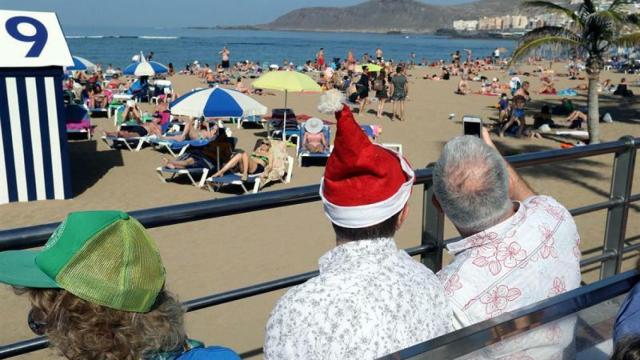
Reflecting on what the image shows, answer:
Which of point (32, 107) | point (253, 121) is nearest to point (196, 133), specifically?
point (253, 121)

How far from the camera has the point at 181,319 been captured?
1512mm

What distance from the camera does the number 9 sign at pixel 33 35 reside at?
812 cm

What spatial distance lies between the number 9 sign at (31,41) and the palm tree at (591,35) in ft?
30.8

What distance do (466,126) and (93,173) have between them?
9256mm

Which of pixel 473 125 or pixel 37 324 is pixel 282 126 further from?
pixel 37 324

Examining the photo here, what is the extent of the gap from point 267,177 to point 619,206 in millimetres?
7254

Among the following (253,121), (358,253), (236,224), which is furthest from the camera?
(253,121)

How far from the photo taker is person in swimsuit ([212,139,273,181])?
33.2 ft

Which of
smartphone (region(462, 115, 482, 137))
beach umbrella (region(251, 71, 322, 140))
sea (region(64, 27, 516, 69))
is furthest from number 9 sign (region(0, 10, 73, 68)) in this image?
sea (region(64, 27, 516, 69))

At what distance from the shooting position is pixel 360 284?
161 centimetres

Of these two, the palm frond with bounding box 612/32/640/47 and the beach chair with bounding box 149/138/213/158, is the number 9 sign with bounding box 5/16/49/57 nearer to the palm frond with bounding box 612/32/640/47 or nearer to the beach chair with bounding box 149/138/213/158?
the beach chair with bounding box 149/138/213/158

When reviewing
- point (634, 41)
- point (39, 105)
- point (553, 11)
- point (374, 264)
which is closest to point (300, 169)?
A: point (39, 105)

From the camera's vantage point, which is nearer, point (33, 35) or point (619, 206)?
point (619, 206)

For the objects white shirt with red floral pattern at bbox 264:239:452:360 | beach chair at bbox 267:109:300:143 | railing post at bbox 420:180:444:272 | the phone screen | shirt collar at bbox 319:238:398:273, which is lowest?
beach chair at bbox 267:109:300:143
